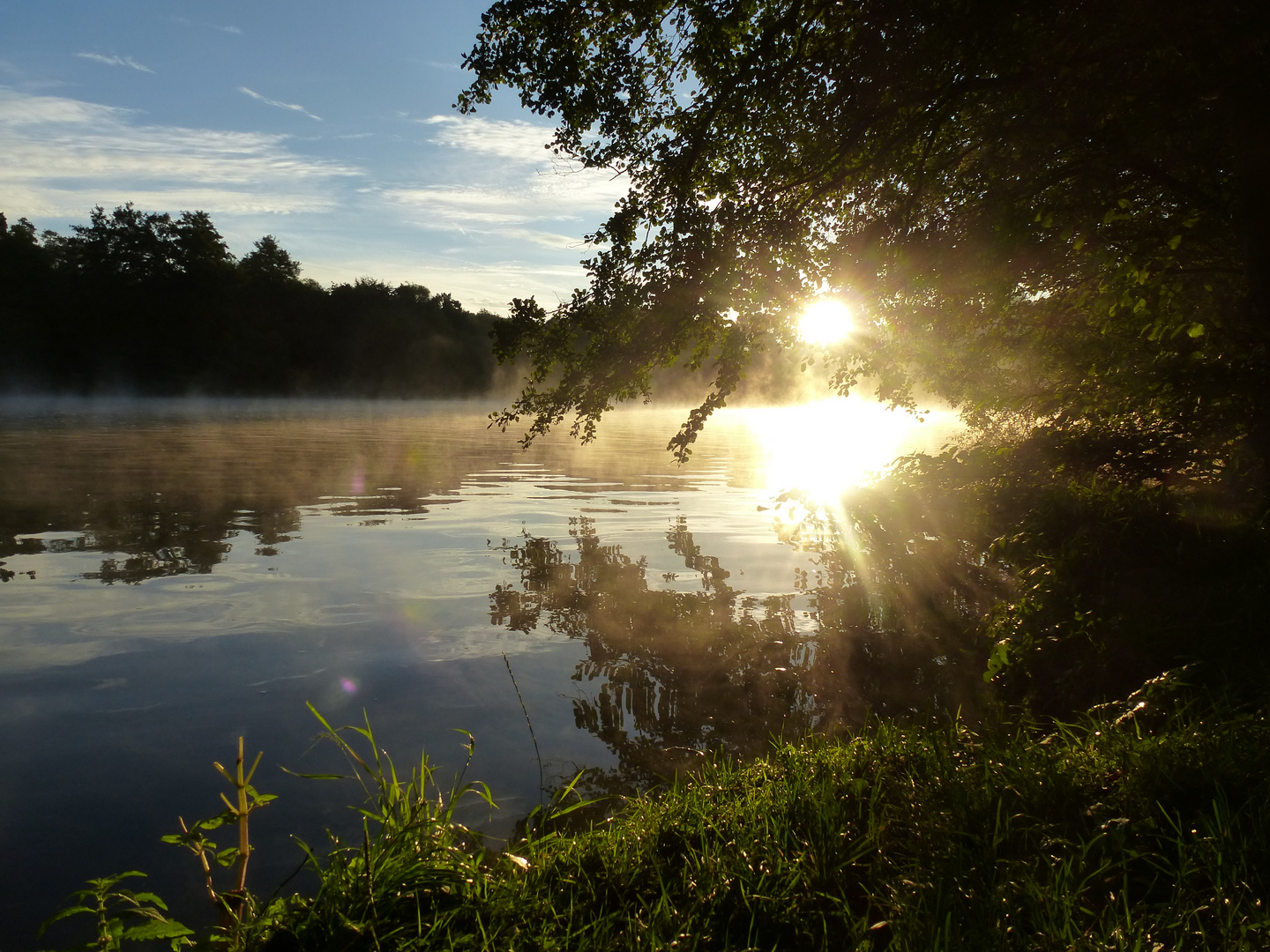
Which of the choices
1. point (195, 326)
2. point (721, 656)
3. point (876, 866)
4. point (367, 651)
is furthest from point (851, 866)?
point (195, 326)

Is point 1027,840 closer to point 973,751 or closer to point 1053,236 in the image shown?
point 973,751

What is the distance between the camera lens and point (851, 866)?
11.6 ft

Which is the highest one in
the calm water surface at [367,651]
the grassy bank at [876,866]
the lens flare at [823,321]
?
the lens flare at [823,321]

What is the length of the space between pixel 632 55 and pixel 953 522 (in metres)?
7.15

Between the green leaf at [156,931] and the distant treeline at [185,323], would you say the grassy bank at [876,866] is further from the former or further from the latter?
the distant treeline at [185,323]

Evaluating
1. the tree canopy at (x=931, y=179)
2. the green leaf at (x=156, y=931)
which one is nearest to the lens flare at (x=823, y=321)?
the tree canopy at (x=931, y=179)

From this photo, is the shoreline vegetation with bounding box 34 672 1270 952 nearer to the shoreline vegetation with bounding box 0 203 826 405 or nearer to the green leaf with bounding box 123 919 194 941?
the green leaf with bounding box 123 919 194 941

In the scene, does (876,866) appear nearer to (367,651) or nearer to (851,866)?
(851,866)

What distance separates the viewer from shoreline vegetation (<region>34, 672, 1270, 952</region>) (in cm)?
293

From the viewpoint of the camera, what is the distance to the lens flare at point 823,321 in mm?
10430

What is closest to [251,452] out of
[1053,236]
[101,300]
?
[1053,236]

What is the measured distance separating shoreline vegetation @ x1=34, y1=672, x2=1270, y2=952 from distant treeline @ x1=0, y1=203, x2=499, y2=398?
81.9m

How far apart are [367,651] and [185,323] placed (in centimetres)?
9014

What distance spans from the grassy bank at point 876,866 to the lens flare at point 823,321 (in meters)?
7.03
